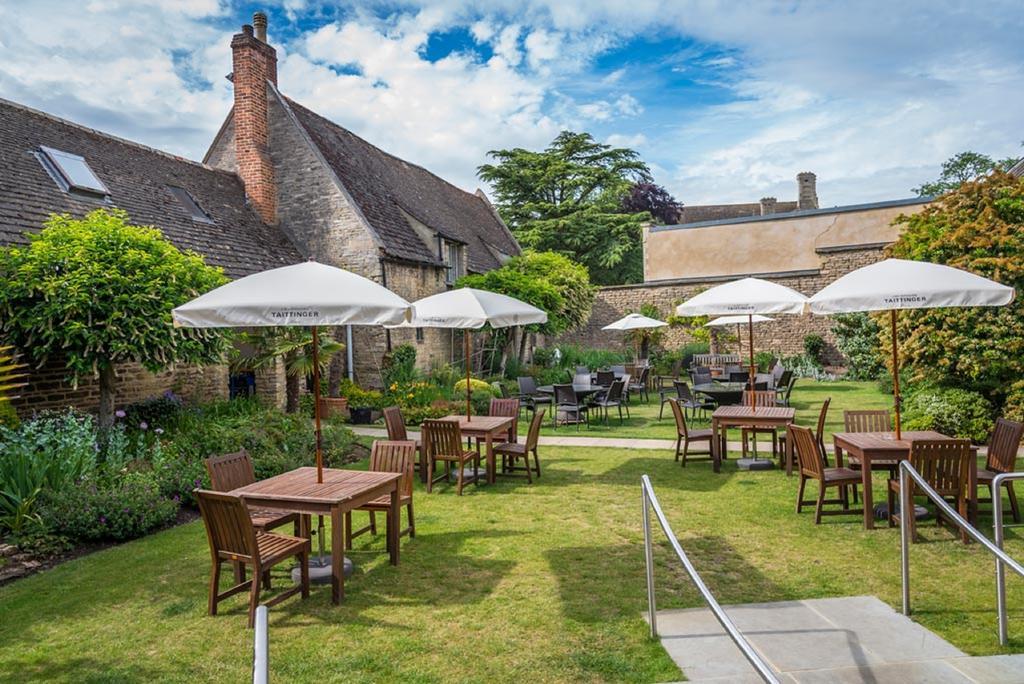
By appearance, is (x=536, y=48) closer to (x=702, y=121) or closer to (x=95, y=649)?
(x=702, y=121)

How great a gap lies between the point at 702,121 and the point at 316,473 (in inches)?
461

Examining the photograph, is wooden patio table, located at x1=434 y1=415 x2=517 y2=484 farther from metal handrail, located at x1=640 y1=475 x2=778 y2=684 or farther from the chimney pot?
the chimney pot

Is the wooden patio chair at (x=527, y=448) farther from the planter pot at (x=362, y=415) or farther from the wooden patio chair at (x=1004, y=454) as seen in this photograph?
the planter pot at (x=362, y=415)

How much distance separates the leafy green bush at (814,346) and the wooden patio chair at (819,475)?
66.7ft

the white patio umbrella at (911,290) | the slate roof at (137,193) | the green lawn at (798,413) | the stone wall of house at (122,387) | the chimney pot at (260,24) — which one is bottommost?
the green lawn at (798,413)

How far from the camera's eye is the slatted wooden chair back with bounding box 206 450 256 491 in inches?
232

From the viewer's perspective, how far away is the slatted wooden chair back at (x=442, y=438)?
28.9 feet

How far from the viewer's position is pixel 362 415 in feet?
52.8

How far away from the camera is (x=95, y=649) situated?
4.59 metres

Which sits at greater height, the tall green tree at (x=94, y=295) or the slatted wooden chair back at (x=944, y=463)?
the tall green tree at (x=94, y=295)

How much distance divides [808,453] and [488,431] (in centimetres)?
408

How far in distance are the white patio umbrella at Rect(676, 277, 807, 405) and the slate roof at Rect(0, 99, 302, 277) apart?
10243 mm

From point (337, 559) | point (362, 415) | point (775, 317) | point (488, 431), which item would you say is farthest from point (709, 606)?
point (775, 317)

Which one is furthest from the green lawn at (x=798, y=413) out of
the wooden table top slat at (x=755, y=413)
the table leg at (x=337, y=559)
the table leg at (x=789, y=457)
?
the table leg at (x=337, y=559)
